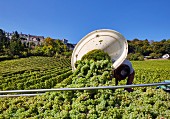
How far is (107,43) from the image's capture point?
17.8ft

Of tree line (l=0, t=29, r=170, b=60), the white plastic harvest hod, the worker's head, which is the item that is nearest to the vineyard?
the worker's head

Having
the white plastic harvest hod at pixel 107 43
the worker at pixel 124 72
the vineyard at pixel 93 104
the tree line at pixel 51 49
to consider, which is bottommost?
the vineyard at pixel 93 104

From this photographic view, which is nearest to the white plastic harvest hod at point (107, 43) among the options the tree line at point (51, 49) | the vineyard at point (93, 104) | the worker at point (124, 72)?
the worker at point (124, 72)

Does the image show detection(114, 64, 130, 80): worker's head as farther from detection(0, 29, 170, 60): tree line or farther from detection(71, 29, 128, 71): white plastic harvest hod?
detection(0, 29, 170, 60): tree line

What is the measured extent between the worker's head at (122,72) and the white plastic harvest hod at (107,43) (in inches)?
6.7

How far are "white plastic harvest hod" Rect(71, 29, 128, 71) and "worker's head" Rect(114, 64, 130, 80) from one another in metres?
0.17

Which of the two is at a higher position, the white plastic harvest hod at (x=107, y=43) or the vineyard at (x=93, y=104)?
the white plastic harvest hod at (x=107, y=43)

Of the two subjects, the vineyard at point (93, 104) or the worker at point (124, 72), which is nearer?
the vineyard at point (93, 104)

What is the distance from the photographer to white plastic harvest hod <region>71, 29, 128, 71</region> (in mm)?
5285

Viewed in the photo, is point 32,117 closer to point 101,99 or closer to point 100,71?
point 101,99

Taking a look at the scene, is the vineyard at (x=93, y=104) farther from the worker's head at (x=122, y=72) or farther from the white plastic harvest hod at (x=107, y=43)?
the white plastic harvest hod at (x=107, y=43)

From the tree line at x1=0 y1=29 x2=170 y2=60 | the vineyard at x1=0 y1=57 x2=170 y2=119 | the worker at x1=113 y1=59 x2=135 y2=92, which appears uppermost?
the tree line at x1=0 y1=29 x2=170 y2=60

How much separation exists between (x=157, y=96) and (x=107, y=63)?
3.30 ft

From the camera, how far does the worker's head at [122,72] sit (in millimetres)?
5152
